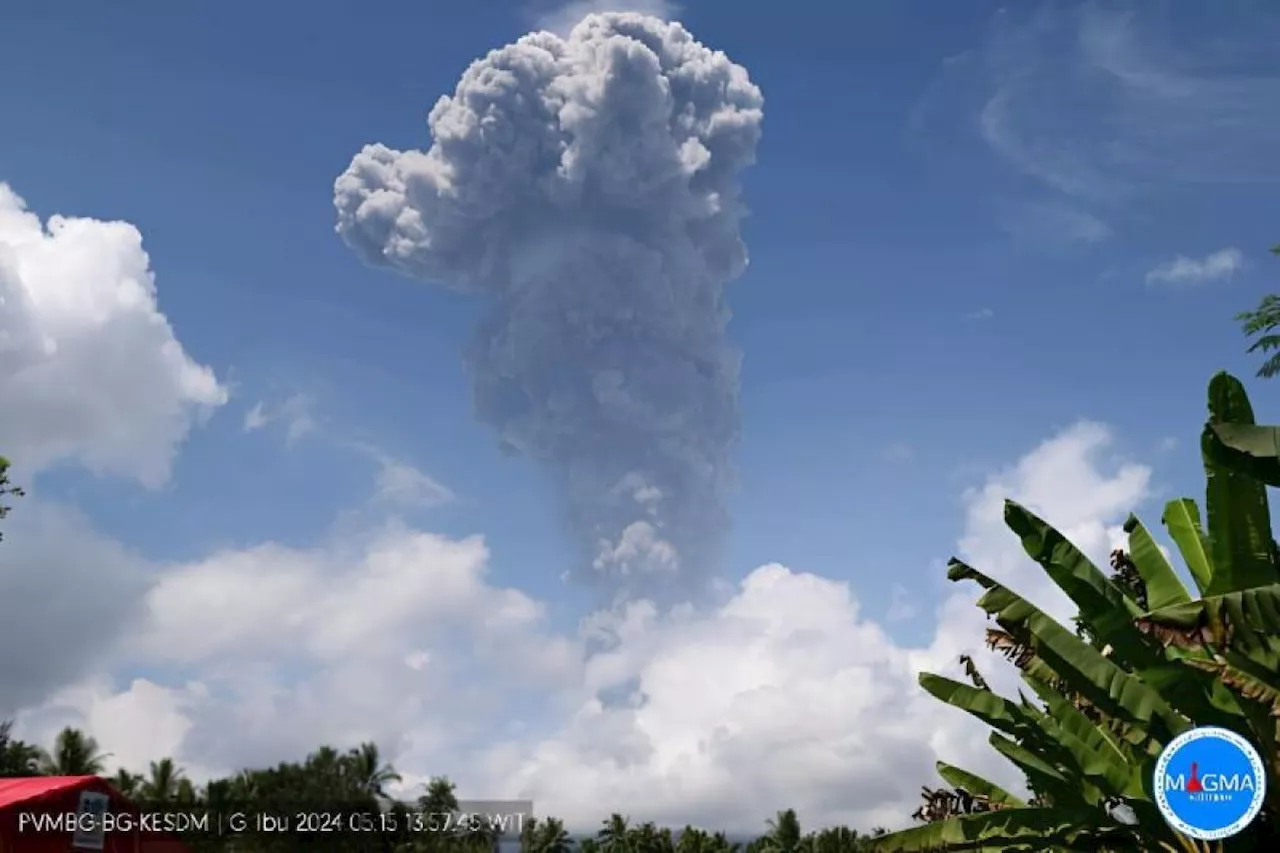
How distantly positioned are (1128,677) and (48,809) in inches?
1000

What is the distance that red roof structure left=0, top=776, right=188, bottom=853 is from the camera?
A: 91.0 feet

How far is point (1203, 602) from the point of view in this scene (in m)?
9.78

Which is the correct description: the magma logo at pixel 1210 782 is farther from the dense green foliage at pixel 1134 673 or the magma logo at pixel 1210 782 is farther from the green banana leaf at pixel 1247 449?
the green banana leaf at pixel 1247 449

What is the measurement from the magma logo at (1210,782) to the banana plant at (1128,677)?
1.40 m

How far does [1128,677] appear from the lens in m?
12.7

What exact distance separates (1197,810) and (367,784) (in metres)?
70.1

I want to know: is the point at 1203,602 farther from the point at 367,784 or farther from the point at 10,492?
the point at 367,784

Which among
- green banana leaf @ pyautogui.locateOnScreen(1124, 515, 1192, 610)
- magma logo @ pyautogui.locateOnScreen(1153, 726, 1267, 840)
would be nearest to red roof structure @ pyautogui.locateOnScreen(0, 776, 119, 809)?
green banana leaf @ pyautogui.locateOnScreen(1124, 515, 1192, 610)

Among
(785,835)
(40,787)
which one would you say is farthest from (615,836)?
(40,787)

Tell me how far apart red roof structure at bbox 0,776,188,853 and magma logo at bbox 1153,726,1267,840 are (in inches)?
1035

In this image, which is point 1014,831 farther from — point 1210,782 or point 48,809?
point 48,809

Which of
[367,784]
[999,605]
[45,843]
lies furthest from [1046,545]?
[367,784]

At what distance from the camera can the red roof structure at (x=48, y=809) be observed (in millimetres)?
27750

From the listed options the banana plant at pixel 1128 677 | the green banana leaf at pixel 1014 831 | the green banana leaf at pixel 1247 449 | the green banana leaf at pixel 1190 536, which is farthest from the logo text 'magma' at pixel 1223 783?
the green banana leaf at pixel 1190 536
